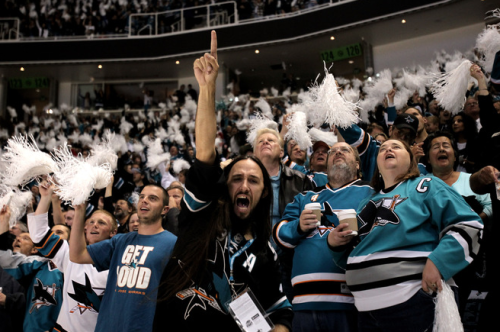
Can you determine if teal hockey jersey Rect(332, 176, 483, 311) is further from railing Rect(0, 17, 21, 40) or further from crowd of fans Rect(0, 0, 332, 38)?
railing Rect(0, 17, 21, 40)

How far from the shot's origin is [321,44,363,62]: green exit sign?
13465 millimetres

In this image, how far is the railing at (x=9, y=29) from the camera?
51.1 ft

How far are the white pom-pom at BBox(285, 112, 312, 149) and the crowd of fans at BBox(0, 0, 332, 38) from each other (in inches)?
420

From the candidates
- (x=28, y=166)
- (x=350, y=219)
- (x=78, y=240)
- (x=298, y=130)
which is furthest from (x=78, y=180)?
(x=298, y=130)

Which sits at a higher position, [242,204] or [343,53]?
[343,53]

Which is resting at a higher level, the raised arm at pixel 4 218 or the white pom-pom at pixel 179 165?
the white pom-pom at pixel 179 165

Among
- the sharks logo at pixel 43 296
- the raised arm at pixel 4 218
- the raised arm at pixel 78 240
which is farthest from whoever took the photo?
the sharks logo at pixel 43 296

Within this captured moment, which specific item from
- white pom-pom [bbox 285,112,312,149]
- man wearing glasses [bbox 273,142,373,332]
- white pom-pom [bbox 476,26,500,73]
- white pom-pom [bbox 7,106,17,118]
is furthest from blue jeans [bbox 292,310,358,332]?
white pom-pom [bbox 7,106,17,118]

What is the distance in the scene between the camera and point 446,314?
1870 millimetres

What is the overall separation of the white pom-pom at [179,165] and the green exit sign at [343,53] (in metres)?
8.27

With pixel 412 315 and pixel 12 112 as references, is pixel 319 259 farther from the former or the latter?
pixel 12 112

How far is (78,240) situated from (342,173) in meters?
1.58

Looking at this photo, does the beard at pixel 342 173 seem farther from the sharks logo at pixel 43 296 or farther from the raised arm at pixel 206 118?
the sharks logo at pixel 43 296

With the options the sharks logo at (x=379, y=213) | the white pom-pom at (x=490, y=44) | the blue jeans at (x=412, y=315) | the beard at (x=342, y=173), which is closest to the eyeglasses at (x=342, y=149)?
the beard at (x=342, y=173)
